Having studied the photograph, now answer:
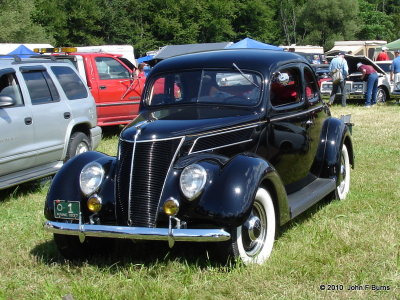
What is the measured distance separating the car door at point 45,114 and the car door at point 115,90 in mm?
3928

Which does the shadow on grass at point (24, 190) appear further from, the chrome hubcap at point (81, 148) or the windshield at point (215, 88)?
the windshield at point (215, 88)

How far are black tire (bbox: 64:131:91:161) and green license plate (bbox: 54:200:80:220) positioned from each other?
151 inches

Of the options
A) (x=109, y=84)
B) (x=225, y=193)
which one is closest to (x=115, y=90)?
(x=109, y=84)

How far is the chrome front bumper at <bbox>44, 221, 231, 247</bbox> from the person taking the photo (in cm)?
410

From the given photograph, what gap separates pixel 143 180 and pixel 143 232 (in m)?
0.51

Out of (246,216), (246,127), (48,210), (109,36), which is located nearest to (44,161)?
(48,210)

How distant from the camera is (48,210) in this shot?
15.7ft

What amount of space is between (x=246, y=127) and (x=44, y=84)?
160 inches

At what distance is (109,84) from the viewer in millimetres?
12430

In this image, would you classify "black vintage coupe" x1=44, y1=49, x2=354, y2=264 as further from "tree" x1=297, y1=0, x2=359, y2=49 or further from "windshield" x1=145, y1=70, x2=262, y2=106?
"tree" x1=297, y1=0, x2=359, y2=49

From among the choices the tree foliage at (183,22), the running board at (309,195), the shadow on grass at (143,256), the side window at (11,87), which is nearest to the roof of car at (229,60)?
the running board at (309,195)

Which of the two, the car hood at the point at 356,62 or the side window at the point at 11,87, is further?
the car hood at the point at 356,62

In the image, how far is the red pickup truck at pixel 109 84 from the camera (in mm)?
12172

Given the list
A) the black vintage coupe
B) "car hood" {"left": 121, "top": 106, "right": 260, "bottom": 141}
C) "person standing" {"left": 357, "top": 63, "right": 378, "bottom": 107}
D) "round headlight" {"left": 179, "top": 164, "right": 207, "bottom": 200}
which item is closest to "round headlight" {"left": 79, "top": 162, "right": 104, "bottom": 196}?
the black vintage coupe
